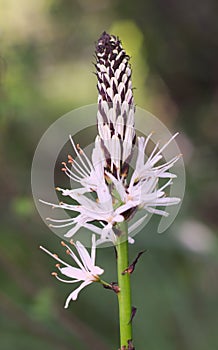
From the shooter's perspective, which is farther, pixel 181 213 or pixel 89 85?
pixel 89 85

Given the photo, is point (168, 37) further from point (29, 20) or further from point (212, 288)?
point (212, 288)

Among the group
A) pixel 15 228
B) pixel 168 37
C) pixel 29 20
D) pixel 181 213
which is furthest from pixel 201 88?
pixel 15 228

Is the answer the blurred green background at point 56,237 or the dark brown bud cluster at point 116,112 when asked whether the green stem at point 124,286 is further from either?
the blurred green background at point 56,237

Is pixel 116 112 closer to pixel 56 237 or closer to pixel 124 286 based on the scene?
pixel 124 286

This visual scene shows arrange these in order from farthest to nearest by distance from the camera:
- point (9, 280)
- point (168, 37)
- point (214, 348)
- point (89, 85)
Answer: point (168, 37), point (89, 85), point (9, 280), point (214, 348)

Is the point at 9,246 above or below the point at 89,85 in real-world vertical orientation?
below

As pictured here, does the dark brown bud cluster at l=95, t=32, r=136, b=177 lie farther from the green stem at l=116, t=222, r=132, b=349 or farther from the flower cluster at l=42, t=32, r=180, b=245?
the green stem at l=116, t=222, r=132, b=349

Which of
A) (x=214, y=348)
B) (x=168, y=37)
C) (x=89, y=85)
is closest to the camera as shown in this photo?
(x=214, y=348)

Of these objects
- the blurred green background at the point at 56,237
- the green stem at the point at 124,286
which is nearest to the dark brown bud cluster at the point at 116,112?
the green stem at the point at 124,286
